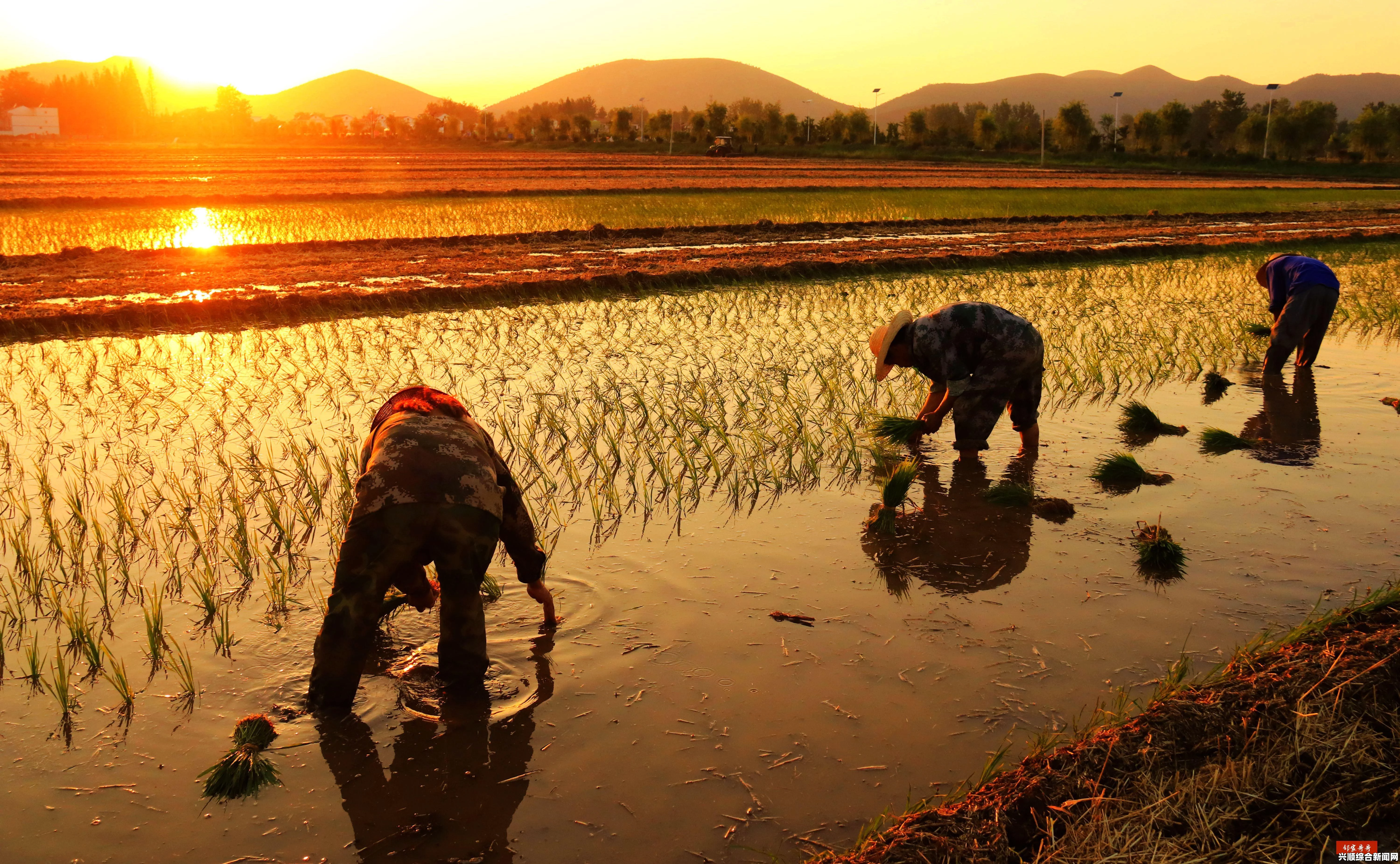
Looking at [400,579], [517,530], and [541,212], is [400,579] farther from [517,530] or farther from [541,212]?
[541,212]

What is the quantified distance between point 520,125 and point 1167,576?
80548 millimetres

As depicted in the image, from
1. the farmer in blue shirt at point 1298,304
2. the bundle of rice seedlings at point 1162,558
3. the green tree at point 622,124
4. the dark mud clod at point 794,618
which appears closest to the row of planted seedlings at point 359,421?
the farmer in blue shirt at point 1298,304

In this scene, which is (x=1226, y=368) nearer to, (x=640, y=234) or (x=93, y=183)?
(x=640, y=234)

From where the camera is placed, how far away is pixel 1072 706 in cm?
272

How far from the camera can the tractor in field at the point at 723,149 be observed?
51625 millimetres

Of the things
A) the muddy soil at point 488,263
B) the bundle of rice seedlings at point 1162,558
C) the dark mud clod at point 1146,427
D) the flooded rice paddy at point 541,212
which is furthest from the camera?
the flooded rice paddy at point 541,212

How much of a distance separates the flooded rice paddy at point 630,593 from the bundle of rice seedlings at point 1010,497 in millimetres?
63

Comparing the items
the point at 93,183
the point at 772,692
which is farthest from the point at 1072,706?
the point at 93,183

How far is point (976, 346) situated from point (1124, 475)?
3.22 feet

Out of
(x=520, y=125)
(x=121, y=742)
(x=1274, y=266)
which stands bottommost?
(x=121, y=742)

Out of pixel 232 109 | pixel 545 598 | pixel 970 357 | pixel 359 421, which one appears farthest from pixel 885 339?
pixel 232 109

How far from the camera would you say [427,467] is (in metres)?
2.56

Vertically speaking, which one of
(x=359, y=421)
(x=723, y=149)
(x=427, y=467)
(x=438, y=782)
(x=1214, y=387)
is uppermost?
(x=723, y=149)

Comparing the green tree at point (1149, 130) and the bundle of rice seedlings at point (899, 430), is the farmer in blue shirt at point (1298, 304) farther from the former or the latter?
the green tree at point (1149, 130)
